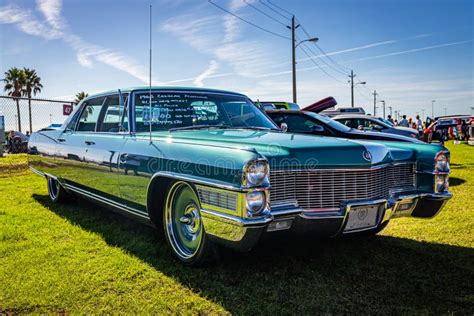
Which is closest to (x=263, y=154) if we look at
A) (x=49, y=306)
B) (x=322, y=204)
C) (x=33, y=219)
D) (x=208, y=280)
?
(x=322, y=204)

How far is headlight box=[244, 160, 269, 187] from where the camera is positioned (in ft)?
8.28

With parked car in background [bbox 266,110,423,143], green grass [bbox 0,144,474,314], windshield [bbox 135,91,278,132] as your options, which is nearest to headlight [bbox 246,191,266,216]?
green grass [bbox 0,144,474,314]

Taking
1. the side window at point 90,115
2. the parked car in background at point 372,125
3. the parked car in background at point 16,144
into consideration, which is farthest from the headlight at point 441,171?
the parked car in background at point 16,144

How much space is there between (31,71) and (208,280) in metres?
46.8

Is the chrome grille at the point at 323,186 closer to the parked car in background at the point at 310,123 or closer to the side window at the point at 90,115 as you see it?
the side window at the point at 90,115

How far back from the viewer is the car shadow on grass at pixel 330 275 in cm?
262

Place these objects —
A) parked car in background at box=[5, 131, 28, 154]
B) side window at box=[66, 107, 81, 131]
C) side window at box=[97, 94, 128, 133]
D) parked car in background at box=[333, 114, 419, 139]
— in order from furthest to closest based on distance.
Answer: parked car in background at box=[5, 131, 28, 154]
parked car in background at box=[333, 114, 419, 139]
side window at box=[66, 107, 81, 131]
side window at box=[97, 94, 128, 133]

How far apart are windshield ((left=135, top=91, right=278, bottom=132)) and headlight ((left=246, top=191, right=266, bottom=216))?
149 cm

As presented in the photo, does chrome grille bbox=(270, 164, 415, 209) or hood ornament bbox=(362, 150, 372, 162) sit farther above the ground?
hood ornament bbox=(362, 150, 372, 162)

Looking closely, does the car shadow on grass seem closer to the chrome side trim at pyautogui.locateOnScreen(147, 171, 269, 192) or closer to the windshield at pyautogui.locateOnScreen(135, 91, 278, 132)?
the chrome side trim at pyautogui.locateOnScreen(147, 171, 269, 192)

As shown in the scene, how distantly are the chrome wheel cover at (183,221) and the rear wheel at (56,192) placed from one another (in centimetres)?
278

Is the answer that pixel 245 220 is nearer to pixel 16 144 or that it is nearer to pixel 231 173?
pixel 231 173

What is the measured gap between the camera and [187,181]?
294 cm

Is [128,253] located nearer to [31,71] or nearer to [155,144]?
[155,144]
